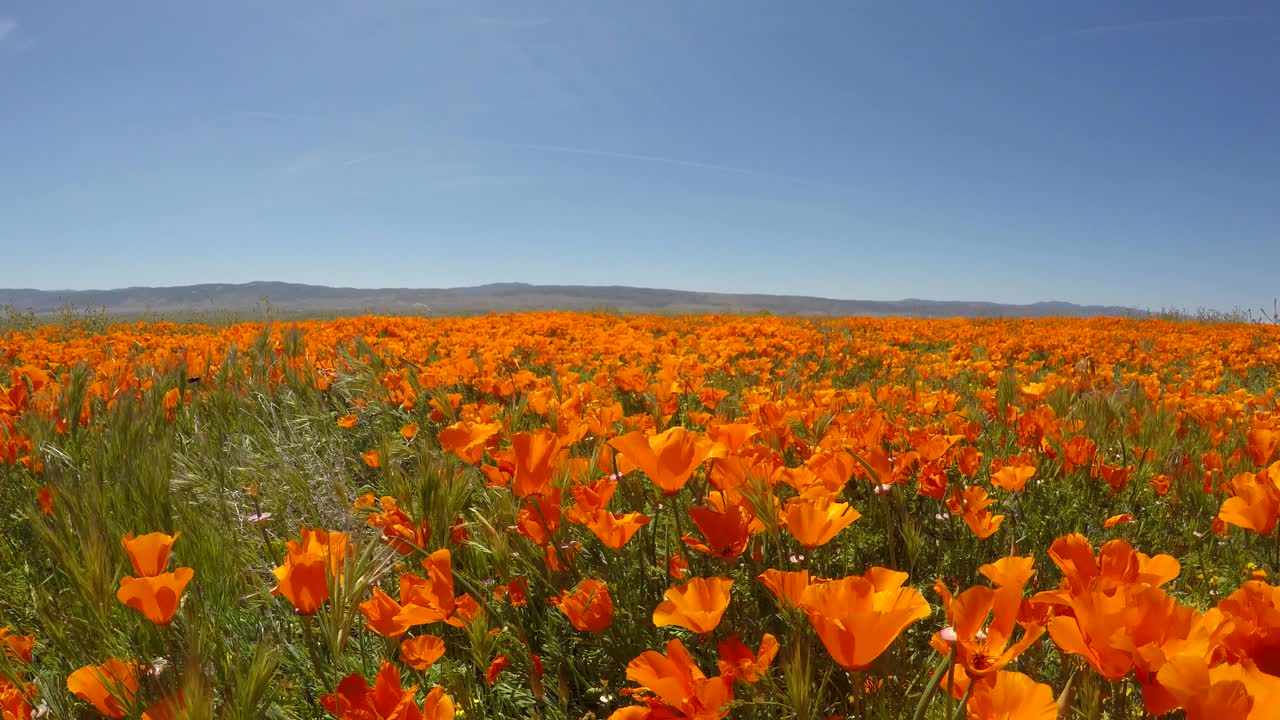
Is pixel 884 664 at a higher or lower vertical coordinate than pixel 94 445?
lower

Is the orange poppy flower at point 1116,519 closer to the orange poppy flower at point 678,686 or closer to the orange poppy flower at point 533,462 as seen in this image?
the orange poppy flower at point 678,686

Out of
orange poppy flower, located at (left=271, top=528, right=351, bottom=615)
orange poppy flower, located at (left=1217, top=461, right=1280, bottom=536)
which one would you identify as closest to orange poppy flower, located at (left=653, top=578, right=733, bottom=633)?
orange poppy flower, located at (left=271, top=528, right=351, bottom=615)

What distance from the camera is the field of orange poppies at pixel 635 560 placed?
84 centimetres

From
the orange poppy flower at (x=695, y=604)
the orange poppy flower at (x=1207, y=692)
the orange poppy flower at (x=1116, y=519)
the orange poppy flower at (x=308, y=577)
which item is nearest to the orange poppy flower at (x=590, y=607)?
the orange poppy flower at (x=695, y=604)

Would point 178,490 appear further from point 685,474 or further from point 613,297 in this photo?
point 613,297

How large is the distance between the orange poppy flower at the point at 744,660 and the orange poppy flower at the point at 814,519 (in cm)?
18

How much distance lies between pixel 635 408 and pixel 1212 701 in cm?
302

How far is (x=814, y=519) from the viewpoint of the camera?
1090 millimetres

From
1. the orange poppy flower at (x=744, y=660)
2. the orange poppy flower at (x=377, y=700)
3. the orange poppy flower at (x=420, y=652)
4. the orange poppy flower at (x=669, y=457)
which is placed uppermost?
the orange poppy flower at (x=669, y=457)

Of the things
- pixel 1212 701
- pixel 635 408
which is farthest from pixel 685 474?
pixel 635 408

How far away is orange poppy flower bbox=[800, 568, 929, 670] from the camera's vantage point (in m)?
0.78

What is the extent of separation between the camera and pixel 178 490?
1.99 m

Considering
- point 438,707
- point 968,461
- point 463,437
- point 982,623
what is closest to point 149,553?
point 438,707

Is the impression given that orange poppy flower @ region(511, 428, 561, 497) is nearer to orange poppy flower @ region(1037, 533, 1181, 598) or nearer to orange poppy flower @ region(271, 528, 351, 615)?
orange poppy flower @ region(271, 528, 351, 615)
